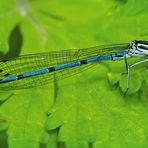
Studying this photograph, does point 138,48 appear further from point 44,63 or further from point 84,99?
point 44,63

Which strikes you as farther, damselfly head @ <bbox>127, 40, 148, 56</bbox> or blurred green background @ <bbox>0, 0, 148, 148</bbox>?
damselfly head @ <bbox>127, 40, 148, 56</bbox>

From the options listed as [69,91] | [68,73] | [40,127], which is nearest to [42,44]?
Result: [68,73]

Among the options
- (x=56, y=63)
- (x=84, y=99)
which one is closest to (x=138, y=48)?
(x=84, y=99)

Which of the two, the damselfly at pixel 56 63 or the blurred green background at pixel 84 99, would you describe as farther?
the damselfly at pixel 56 63

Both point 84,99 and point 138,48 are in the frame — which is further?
point 138,48

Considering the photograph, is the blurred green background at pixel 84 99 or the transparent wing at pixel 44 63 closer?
the blurred green background at pixel 84 99

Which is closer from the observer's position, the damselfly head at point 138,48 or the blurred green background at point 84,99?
the blurred green background at point 84,99
